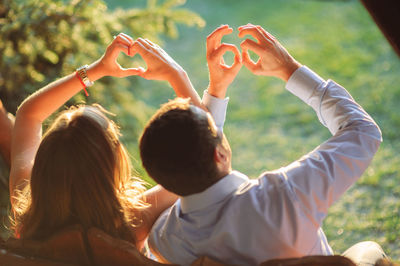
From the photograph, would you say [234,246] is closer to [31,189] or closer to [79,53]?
[31,189]

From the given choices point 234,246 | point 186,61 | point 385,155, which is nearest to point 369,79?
point 385,155

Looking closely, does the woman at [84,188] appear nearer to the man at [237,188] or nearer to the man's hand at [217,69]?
the man at [237,188]

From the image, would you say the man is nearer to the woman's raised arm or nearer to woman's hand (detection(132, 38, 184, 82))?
woman's hand (detection(132, 38, 184, 82))

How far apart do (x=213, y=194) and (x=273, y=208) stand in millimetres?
157

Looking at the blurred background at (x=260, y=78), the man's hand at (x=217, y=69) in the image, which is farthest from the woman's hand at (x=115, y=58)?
the blurred background at (x=260, y=78)

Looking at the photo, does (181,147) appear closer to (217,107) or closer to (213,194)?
(213,194)

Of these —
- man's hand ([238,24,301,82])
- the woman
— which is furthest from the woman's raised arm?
man's hand ([238,24,301,82])

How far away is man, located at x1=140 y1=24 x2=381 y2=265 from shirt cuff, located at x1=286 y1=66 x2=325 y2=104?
173mm

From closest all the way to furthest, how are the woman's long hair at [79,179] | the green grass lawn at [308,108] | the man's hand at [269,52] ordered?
the woman's long hair at [79,179], the man's hand at [269,52], the green grass lawn at [308,108]

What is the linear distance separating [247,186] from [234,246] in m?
0.16

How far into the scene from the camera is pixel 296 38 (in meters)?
5.07

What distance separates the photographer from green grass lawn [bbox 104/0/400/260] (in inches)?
108

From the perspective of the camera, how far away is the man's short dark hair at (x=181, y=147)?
1.07 metres

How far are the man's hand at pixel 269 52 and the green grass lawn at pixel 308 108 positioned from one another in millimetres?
1558
